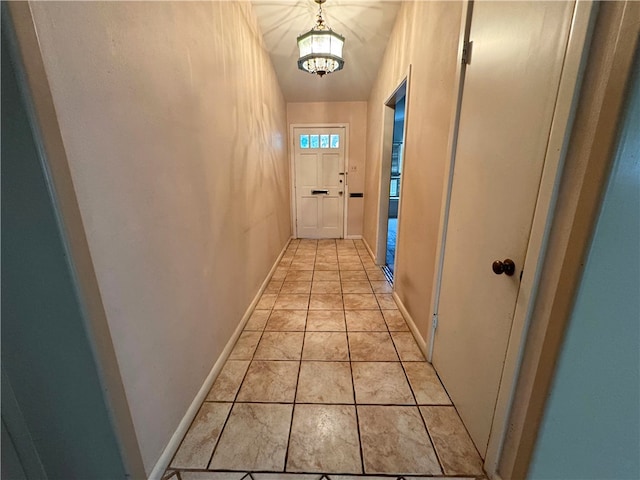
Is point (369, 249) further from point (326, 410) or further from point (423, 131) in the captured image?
point (326, 410)

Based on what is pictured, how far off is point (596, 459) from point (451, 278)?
0.76m

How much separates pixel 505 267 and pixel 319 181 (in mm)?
3913

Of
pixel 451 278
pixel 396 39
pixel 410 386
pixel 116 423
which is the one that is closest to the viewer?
pixel 116 423

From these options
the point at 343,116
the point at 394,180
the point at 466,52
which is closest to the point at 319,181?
the point at 343,116

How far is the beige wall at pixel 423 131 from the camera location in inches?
57.6

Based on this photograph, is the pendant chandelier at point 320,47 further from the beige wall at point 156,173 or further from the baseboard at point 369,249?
the baseboard at point 369,249

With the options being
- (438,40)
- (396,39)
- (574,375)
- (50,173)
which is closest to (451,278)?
(574,375)

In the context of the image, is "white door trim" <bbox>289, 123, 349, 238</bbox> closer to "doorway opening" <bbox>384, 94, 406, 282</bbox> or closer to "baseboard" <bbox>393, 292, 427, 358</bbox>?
"doorway opening" <bbox>384, 94, 406, 282</bbox>

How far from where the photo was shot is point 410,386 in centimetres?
147

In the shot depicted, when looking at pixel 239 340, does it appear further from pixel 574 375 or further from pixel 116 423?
pixel 574 375

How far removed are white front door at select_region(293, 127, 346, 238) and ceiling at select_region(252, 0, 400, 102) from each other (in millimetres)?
696

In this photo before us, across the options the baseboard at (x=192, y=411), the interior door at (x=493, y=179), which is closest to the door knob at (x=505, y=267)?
the interior door at (x=493, y=179)

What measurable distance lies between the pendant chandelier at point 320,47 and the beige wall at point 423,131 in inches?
24.0

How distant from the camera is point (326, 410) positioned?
4.33 ft
